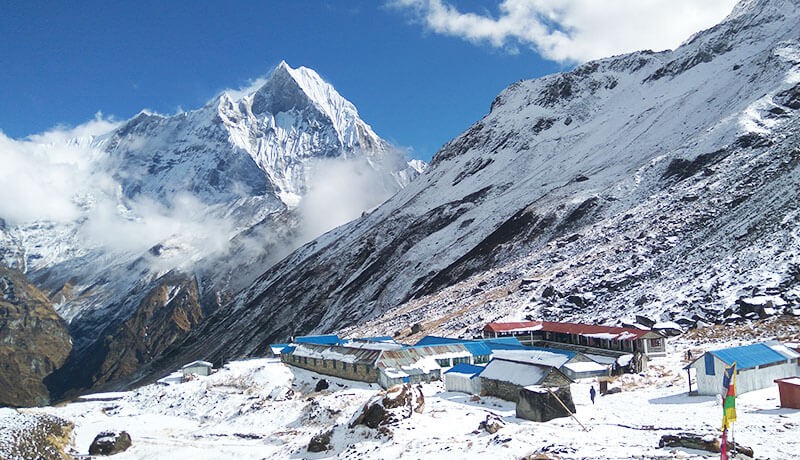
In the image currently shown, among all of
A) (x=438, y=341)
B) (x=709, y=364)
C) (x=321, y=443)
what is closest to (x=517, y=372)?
(x=709, y=364)

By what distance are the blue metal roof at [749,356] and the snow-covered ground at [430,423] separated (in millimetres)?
1383

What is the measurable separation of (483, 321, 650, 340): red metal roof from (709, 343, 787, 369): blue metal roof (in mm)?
12411

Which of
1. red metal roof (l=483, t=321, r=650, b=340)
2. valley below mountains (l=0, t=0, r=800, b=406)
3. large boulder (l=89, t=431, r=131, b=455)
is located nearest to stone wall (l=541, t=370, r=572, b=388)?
red metal roof (l=483, t=321, r=650, b=340)

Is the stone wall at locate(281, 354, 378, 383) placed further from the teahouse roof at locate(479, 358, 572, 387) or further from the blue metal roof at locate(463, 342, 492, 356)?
the teahouse roof at locate(479, 358, 572, 387)

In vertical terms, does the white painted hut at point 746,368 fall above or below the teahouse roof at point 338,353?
below

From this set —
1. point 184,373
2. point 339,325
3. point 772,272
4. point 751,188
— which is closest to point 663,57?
point 751,188

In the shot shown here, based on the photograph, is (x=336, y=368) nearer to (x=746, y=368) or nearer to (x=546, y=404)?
(x=546, y=404)

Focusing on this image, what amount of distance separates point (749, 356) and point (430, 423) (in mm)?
16039

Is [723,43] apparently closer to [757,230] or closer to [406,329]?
[757,230]

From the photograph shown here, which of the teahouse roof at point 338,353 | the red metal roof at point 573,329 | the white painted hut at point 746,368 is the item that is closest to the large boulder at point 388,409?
the white painted hut at point 746,368

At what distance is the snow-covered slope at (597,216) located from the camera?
6200 centimetres

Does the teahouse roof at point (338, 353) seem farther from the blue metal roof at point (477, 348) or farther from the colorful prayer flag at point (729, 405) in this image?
the colorful prayer flag at point (729, 405)

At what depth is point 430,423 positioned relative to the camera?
94.5 feet

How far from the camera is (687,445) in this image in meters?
19.9
